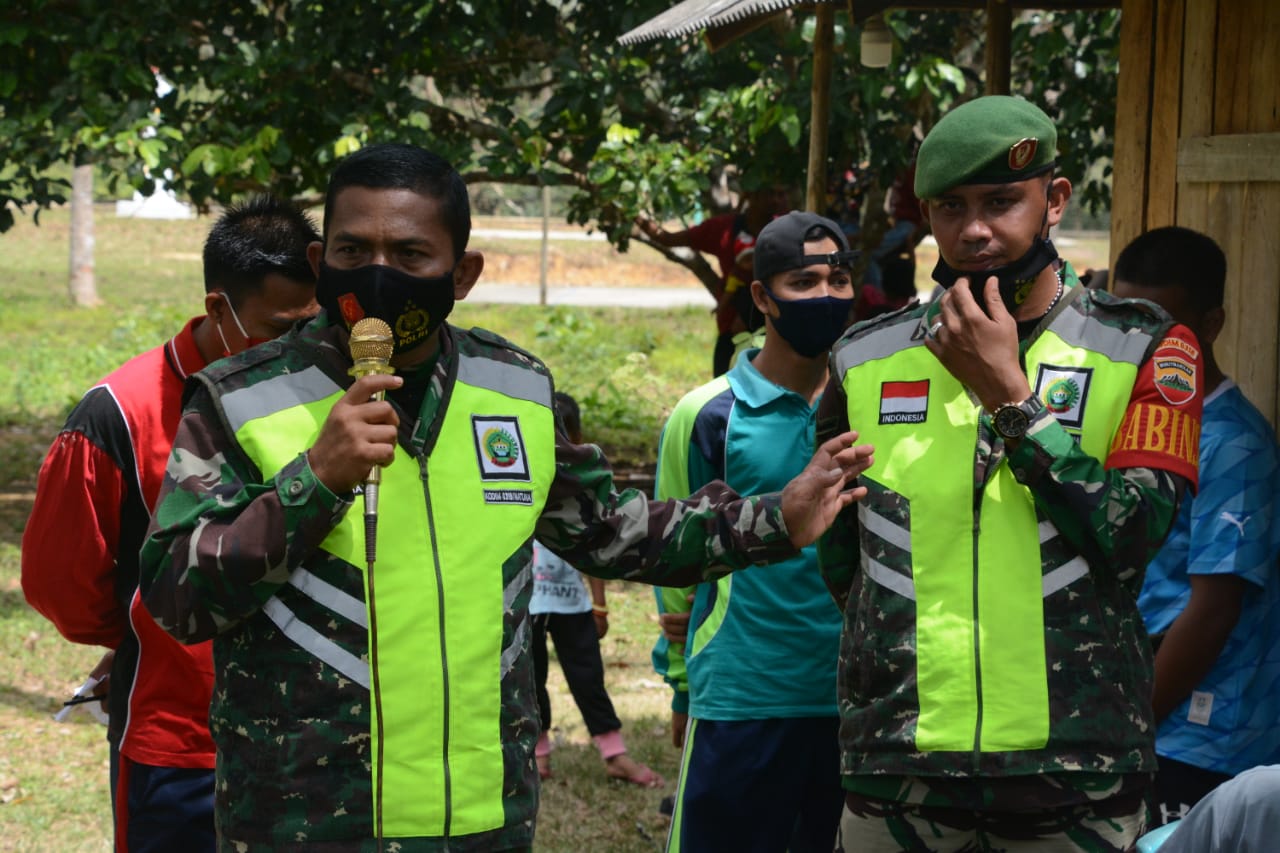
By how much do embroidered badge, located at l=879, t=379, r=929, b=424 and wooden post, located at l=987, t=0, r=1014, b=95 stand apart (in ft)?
13.2

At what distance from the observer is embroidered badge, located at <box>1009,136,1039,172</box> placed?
308 cm

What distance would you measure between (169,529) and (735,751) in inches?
81.2

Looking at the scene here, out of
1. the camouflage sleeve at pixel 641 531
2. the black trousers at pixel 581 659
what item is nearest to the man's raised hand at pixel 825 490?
the camouflage sleeve at pixel 641 531

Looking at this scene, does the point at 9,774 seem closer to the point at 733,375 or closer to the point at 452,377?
the point at 733,375

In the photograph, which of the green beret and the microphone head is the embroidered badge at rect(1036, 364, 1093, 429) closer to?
the green beret

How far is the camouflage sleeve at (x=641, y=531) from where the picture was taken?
3.09 m

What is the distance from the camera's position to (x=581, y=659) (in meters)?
6.84

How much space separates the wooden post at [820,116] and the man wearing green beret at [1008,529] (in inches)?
165

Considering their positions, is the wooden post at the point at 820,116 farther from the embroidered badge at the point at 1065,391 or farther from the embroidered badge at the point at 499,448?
the embroidered badge at the point at 499,448

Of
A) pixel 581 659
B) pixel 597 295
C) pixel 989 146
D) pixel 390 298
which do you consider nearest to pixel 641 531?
pixel 390 298

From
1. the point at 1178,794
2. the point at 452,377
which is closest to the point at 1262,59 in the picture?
the point at 1178,794

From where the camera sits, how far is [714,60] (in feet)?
33.8

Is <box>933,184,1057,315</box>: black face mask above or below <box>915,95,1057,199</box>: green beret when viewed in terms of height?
below

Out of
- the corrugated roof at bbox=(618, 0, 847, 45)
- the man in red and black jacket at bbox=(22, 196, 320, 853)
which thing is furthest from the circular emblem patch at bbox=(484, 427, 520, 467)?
the corrugated roof at bbox=(618, 0, 847, 45)
